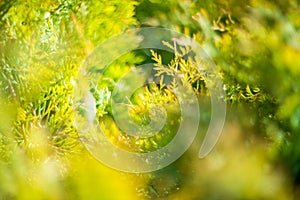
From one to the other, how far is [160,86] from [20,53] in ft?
0.81

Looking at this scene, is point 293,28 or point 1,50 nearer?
point 293,28

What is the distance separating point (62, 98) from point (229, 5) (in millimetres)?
315

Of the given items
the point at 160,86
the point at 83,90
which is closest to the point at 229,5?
the point at 160,86

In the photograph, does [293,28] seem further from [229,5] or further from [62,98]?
[62,98]

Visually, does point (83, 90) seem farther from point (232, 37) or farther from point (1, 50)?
point (232, 37)

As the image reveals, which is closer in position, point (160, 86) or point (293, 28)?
point (293, 28)

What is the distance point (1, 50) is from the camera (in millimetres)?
921

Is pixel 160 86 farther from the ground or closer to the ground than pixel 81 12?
closer to the ground

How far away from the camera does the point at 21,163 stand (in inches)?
35.5

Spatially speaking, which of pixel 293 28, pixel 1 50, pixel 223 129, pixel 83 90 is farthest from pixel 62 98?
pixel 293 28

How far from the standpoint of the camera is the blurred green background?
30.2 inches

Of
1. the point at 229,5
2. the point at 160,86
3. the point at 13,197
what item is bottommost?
the point at 13,197

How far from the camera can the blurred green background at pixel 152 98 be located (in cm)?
77

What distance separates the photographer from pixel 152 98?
0.87 m
